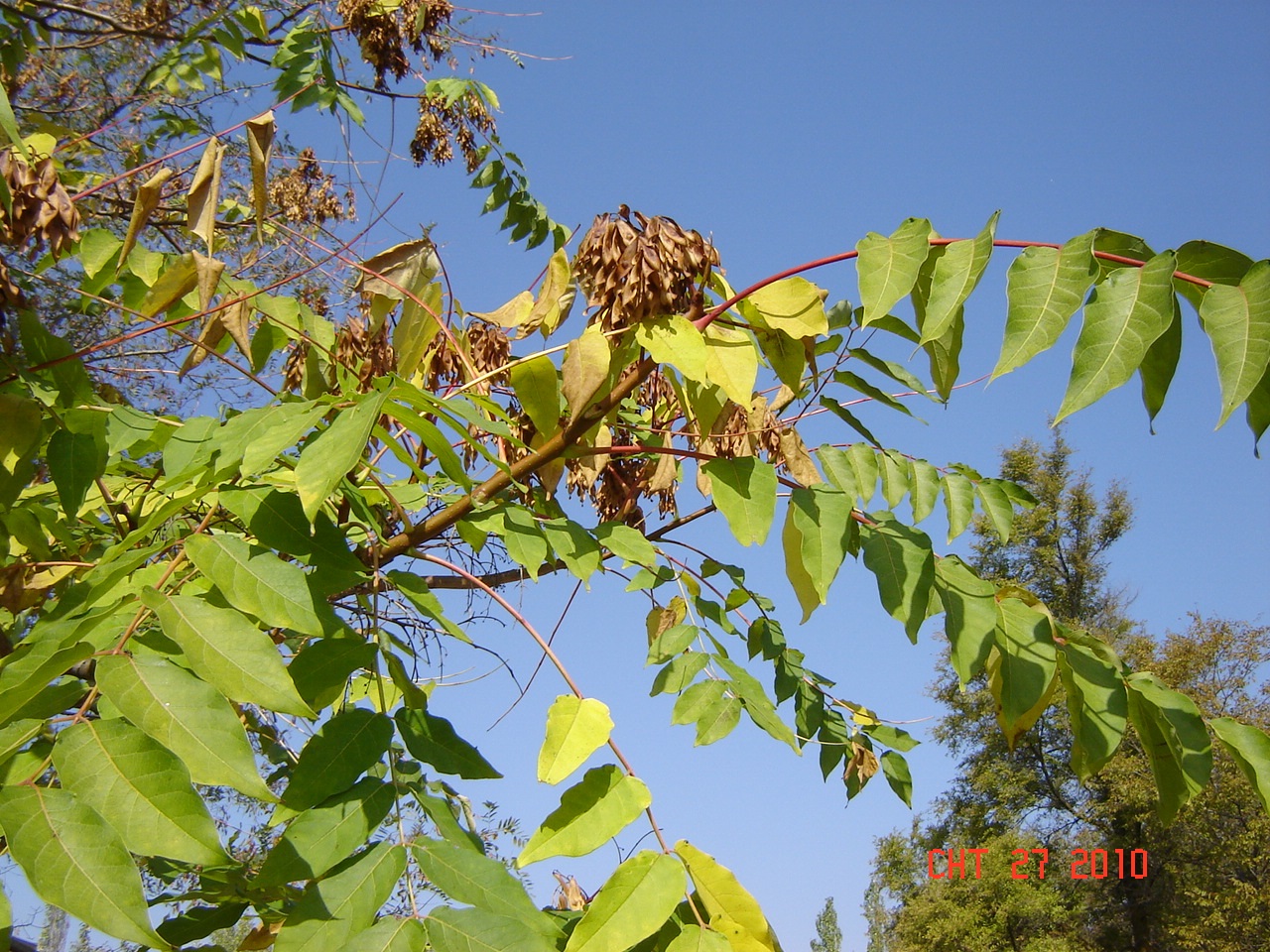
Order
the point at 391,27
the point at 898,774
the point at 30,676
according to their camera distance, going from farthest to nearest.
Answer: the point at 391,27, the point at 898,774, the point at 30,676

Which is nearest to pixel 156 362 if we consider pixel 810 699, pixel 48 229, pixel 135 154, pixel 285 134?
pixel 285 134

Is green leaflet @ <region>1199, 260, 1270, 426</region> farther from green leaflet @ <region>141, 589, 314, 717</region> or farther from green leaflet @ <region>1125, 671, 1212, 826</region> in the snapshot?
green leaflet @ <region>141, 589, 314, 717</region>

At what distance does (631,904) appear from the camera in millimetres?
904

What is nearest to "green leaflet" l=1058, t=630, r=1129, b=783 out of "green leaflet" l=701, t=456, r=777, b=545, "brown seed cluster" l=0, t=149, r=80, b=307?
"green leaflet" l=701, t=456, r=777, b=545

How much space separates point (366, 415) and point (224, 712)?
0.30 m

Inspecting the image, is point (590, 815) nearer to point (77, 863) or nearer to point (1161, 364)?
point (77, 863)

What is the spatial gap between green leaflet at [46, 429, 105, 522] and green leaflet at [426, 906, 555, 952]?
81 centimetres

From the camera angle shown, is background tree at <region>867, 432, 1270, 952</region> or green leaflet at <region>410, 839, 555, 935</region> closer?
green leaflet at <region>410, 839, 555, 935</region>

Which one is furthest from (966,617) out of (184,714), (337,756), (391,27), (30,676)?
(391,27)

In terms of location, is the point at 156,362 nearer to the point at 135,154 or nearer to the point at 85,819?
the point at 135,154

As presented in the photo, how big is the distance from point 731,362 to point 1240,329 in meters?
0.52

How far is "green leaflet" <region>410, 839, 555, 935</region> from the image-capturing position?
84 centimetres

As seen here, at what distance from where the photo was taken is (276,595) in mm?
934
